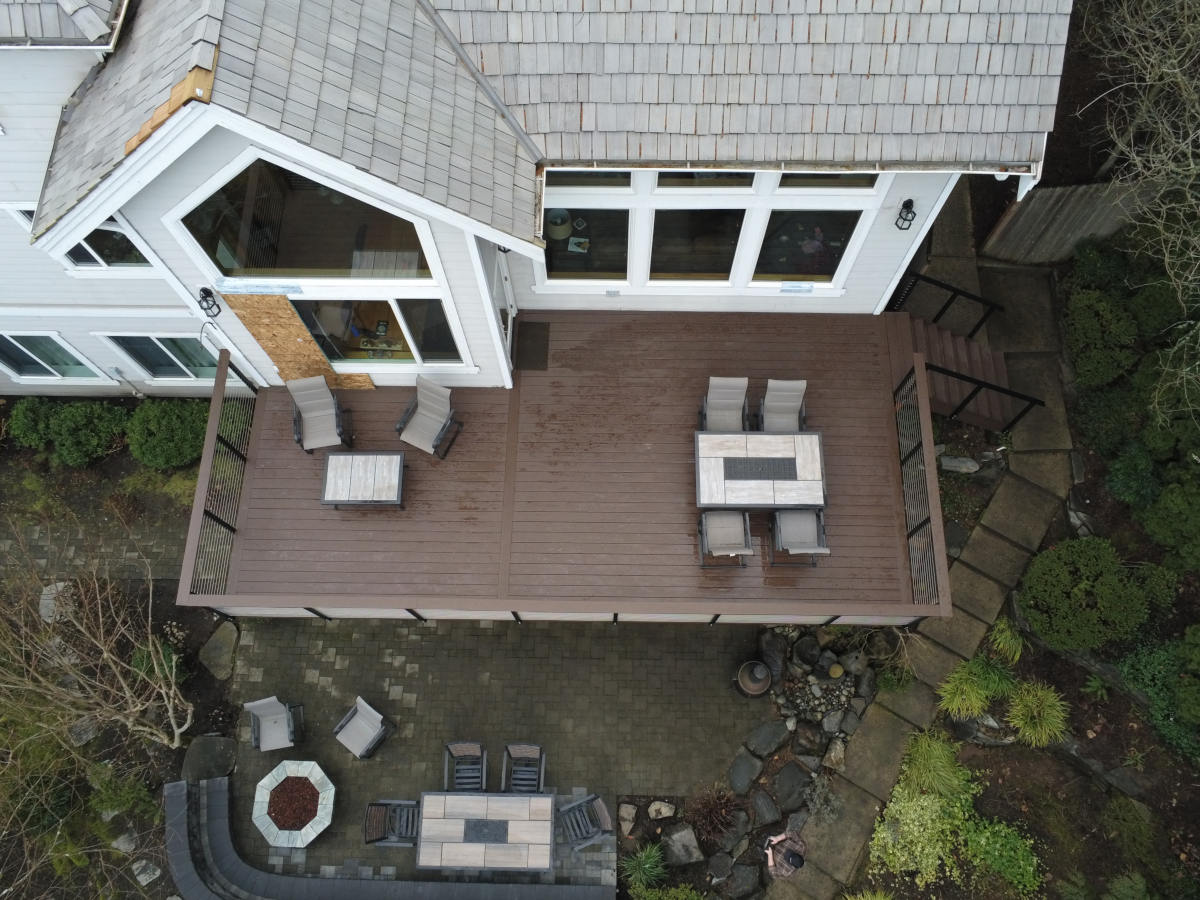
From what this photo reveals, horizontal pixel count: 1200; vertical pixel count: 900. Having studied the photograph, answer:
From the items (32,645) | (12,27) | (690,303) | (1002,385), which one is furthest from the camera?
(1002,385)

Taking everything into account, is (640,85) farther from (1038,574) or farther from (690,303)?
(1038,574)

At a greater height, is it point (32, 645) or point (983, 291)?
point (983, 291)

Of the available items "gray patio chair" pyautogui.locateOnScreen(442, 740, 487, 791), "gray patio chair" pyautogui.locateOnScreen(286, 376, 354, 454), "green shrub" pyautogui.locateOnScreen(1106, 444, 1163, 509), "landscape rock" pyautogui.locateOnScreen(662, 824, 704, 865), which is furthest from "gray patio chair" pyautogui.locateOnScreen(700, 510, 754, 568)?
"green shrub" pyautogui.locateOnScreen(1106, 444, 1163, 509)

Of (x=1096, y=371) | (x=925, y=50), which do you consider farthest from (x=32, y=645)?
(x=1096, y=371)

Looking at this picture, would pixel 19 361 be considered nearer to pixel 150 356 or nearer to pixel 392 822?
pixel 150 356

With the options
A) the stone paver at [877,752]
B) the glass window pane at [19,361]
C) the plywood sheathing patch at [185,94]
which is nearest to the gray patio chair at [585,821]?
the stone paver at [877,752]

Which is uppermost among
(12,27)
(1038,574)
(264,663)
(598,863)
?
(12,27)

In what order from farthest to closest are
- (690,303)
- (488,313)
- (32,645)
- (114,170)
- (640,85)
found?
(690,303) < (32,645) < (488,313) < (640,85) < (114,170)

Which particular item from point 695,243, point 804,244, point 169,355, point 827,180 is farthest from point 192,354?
point 827,180
